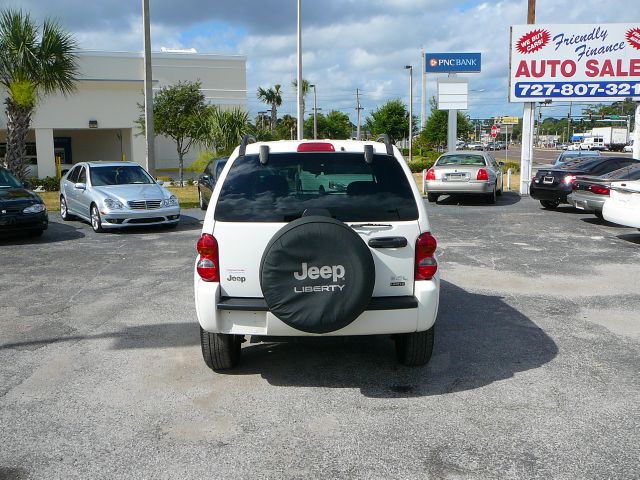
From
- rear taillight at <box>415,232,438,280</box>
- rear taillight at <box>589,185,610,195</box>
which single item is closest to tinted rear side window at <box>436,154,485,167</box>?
rear taillight at <box>589,185,610,195</box>

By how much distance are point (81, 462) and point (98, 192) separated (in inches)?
431

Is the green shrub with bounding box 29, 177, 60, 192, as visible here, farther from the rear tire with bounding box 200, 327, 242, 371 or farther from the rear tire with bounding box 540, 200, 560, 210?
the rear tire with bounding box 200, 327, 242, 371

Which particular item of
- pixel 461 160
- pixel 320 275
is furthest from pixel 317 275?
pixel 461 160

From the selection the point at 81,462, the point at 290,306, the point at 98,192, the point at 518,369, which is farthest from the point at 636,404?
the point at 98,192

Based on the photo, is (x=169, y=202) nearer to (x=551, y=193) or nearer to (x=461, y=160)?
(x=461, y=160)

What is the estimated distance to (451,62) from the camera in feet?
132

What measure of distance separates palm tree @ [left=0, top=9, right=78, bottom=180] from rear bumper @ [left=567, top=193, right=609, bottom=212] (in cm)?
1533

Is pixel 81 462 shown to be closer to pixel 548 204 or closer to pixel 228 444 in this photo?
pixel 228 444

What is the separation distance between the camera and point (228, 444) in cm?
405

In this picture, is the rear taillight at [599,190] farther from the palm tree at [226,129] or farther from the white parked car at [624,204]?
the palm tree at [226,129]

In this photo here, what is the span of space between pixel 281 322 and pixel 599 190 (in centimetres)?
1118

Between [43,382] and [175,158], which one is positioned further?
[175,158]

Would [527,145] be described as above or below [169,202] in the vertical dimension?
above

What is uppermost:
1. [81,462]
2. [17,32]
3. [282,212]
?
[17,32]
